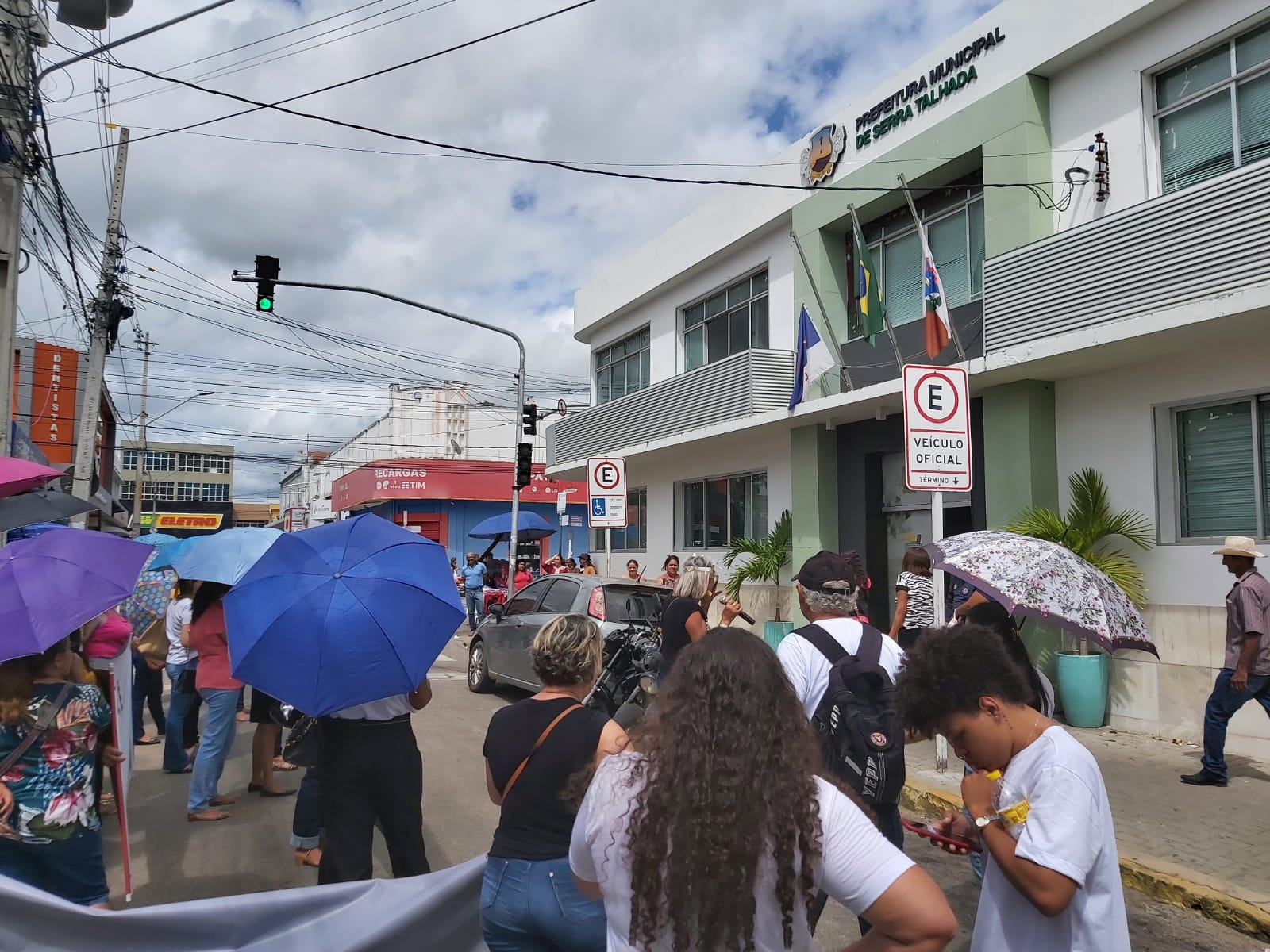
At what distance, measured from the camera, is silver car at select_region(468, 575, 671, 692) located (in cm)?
991

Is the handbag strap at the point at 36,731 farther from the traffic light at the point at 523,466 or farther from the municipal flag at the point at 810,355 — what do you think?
the traffic light at the point at 523,466

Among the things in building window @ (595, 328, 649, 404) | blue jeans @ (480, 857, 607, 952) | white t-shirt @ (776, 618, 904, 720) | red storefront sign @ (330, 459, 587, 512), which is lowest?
blue jeans @ (480, 857, 607, 952)

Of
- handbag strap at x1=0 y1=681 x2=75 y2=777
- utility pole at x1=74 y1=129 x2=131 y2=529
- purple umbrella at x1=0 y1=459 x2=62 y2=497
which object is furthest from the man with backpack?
utility pole at x1=74 y1=129 x2=131 y2=529

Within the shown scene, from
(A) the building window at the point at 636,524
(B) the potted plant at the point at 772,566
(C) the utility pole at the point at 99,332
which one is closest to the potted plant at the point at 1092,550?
(B) the potted plant at the point at 772,566

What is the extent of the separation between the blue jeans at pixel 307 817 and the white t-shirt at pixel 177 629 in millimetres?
2647

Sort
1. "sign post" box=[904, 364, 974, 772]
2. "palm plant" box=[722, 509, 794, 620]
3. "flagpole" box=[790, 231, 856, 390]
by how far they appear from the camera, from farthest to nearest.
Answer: "palm plant" box=[722, 509, 794, 620]
"flagpole" box=[790, 231, 856, 390]
"sign post" box=[904, 364, 974, 772]

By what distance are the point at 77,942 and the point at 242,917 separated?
0.58 m

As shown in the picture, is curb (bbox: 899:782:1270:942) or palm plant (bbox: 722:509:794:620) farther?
palm plant (bbox: 722:509:794:620)

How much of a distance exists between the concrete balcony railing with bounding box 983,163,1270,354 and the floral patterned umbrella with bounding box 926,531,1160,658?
4.72 m

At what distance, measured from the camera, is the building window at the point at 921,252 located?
40.1 feet

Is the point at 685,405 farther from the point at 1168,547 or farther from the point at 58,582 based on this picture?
the point at 58,582

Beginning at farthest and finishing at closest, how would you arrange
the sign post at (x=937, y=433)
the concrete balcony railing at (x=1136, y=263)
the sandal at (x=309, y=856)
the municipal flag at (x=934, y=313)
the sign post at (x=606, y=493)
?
1. the sign post at (x=606, y=493)
2. the municipal flag at (x=934, y=313)
3. the concrete balcony railing at (x=1136, y=263)
4. the sign post at (x=937, y=433)
5. the sandal at (x=309, y=856)

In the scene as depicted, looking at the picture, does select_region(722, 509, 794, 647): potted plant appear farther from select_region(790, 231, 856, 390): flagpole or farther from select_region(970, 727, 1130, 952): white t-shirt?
select_region(970, 727, 1130, 952): white t-shirt

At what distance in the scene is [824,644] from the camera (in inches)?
143
